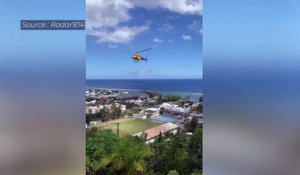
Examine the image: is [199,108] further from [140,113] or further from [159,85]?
[140,113]

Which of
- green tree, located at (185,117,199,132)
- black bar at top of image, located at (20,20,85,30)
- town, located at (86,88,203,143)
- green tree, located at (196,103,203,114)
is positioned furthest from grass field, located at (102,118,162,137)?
black bar at top of image, located at (20,20,85,30)

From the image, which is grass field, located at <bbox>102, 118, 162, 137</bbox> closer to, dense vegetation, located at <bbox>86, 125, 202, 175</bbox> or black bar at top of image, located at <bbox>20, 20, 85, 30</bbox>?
dense vegetation, located at <bbox>86, 125, 202, 175</bbox>

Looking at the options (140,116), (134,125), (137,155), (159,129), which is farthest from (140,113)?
(137,155)

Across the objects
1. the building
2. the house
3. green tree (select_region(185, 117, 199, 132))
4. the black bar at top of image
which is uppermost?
the black bar at top of image

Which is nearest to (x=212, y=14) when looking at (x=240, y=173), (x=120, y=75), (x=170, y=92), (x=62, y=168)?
(x=170, y=92)

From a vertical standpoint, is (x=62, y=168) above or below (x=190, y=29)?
below

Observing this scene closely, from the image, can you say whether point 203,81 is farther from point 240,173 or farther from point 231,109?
point 240,173
